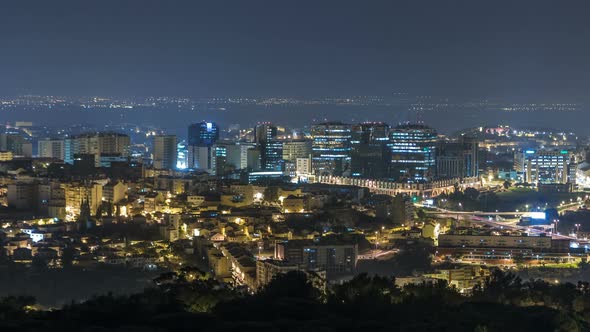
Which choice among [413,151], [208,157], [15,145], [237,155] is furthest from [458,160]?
[15,145]

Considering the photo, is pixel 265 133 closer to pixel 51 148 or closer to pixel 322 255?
pixel 51 148

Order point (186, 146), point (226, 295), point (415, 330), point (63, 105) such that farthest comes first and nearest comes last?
point (63, 105)
point (186, 146)
point (226, 295)
point (415, 330)

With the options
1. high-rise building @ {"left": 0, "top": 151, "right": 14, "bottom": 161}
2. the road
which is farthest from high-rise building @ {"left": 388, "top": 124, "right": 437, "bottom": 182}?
high-rise building @ {"left": 0, "top": 151, "right": 14, "bottom": 161}

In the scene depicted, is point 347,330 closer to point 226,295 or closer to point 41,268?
point 226,295

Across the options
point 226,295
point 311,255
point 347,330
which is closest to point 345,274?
point 311,255

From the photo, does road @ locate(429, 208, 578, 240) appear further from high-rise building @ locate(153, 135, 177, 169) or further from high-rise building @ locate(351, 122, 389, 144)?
high-rise building @ locate(153, 135, 177, 169)
